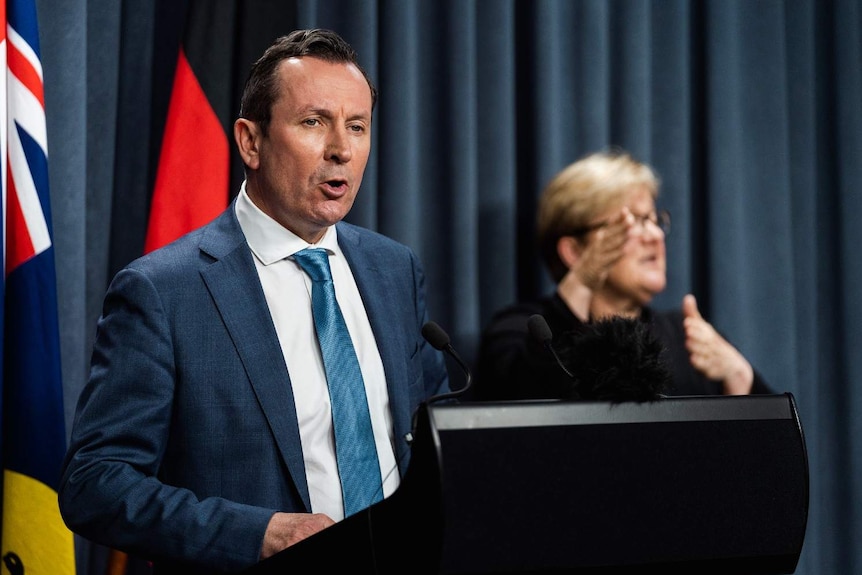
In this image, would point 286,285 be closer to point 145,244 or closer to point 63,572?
point 145,244

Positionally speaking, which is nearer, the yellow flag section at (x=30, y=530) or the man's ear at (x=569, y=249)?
the yellow flag section at (x=30, y=530)

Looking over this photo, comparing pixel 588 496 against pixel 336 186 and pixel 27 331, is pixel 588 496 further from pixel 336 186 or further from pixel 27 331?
pixel 27 331

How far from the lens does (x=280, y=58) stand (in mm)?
1705

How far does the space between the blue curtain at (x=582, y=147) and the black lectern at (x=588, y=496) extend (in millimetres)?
1250

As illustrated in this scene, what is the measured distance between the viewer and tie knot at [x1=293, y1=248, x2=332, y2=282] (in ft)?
5.48

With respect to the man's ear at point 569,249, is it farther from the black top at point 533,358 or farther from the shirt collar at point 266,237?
the shirt collar at point 266,237

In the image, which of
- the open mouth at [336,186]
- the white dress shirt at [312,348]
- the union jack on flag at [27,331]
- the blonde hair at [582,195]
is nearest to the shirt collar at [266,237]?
the white dress shirt at [312,348]

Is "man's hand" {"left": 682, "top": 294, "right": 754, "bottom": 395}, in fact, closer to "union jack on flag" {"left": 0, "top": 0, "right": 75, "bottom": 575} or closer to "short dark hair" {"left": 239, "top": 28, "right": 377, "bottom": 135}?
"short dark hair" {"left": 239, "top": 28, "right": 377, "bottom": 135}

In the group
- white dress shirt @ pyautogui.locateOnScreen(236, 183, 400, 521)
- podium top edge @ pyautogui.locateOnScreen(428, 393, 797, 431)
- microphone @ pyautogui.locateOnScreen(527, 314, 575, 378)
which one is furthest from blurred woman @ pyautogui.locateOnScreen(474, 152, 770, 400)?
podium top edge @ pyautogui.locateOnScreen(428, 393, 797, 431)

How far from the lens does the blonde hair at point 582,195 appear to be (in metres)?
2.43

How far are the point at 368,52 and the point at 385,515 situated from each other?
158 cm

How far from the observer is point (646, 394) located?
1.12m

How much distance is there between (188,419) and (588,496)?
0.71 metres

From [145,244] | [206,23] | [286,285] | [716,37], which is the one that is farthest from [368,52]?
[716,37]
